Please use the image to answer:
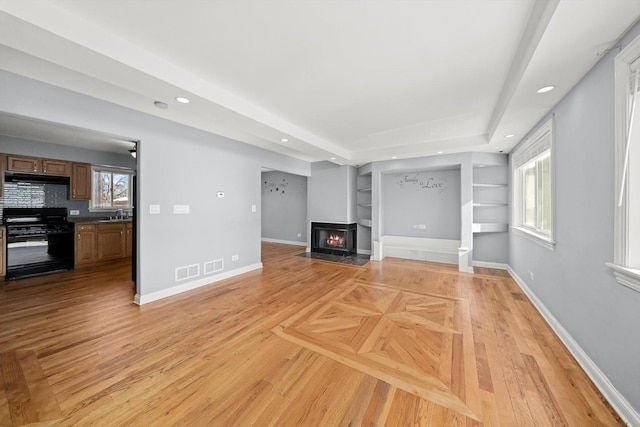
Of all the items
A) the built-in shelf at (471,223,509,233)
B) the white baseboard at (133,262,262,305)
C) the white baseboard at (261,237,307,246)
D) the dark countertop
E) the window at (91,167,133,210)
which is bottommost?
the white baseboard at (133,262,262,305)

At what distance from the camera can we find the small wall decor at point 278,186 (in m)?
8.06

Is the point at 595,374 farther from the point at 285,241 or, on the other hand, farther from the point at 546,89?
the point at 285,241

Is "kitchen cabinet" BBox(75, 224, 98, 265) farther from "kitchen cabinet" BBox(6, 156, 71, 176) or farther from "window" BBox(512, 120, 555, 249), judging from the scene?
"window" BBox(512, 120, 555, 249)

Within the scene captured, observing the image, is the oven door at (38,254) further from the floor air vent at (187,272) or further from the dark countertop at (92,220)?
the floor air vent at (187,272)

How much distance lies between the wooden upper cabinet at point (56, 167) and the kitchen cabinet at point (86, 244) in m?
1.12

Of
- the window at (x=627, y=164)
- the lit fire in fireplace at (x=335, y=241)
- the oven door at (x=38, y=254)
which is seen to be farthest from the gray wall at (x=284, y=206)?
the window at (x=627, y=164)

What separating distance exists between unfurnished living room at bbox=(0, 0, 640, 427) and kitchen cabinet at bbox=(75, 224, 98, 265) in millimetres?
65

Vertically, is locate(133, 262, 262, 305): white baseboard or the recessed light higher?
the recessed light

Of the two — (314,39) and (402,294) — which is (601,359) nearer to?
(402,294)

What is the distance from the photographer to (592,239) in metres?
1.91

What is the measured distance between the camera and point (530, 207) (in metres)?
3.98

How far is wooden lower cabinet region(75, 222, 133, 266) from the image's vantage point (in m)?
4.88

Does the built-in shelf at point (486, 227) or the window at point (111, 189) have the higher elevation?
the window at point (111, 189)

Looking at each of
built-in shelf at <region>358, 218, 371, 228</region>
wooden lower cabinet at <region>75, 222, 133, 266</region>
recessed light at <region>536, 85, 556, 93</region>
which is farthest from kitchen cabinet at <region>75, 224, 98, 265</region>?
recessed light at <region>536, 85, 556, 93</region>
